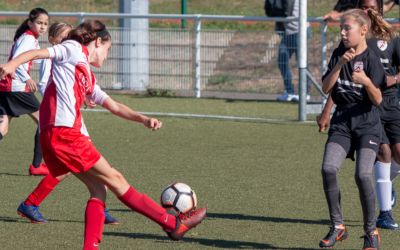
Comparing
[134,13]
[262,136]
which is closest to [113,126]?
[262,136]

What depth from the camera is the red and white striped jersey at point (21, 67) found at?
34.9 feet

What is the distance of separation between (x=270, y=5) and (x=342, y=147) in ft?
33.4

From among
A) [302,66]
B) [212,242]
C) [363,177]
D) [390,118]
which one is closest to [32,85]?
[212,242]

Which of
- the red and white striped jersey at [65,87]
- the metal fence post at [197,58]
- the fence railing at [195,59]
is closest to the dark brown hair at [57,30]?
the red and white striped jersey at [65,87]

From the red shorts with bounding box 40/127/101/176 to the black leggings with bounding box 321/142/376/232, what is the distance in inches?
63.1

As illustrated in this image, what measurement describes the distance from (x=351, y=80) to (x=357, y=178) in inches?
26.4

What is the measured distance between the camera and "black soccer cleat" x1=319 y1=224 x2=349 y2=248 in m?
7.51

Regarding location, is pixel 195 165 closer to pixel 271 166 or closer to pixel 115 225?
pixel 271 166

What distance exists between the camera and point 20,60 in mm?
6676

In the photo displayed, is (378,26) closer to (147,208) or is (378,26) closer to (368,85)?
(368,85)

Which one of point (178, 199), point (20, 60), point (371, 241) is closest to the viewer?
point (20, 60)

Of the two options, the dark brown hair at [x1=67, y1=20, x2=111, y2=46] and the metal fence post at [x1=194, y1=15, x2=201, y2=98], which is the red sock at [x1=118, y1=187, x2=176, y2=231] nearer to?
the dark brown hair at [x1=67, y1=20, x2=111, y2=46]

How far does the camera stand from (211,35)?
1839 cm

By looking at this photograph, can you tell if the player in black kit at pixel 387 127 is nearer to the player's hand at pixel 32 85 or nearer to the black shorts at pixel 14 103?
the player's hand at pixel 32 85
